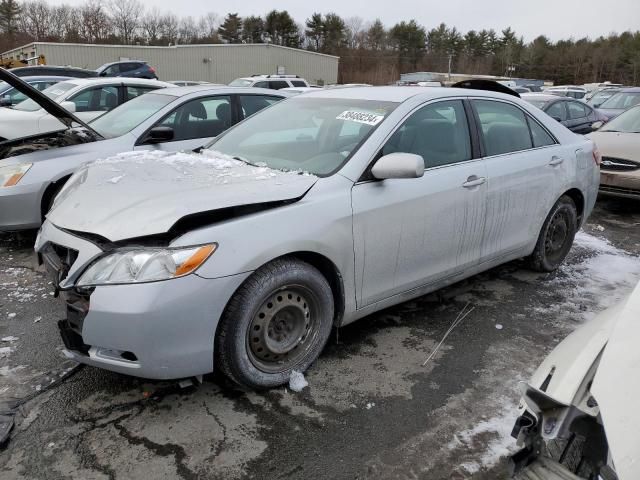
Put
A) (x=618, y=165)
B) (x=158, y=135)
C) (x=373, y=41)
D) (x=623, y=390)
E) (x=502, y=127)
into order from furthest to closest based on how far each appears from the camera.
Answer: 1. (x=373, y=41)
2. (x=618, y=165)
3. (x=158, y=135)
4. (x=502, y=127)
5. (x=623, y=390)

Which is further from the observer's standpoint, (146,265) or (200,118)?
(200,118)

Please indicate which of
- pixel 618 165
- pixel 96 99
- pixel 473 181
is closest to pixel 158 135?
pixel 473 181

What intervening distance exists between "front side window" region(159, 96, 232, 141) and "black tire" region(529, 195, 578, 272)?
360 centimetres

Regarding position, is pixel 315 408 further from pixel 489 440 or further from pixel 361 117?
pixel 361 117

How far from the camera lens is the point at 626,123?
7945 mm

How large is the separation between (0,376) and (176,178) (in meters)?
1.51

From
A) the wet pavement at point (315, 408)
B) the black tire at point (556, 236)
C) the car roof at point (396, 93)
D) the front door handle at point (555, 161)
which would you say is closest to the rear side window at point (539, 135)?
the front door handle at point (555, 161)

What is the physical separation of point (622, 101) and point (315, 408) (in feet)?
53.1

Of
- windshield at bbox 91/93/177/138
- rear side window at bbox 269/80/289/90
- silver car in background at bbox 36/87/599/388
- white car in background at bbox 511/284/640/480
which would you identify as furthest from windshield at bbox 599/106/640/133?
rear side window at bbox 269/80/289/90

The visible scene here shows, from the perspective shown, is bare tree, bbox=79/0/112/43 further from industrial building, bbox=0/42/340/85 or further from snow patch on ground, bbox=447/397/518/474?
snow patch on ground, bbox=447/397/518/474

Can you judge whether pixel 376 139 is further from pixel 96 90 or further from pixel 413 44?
pixel 413 44

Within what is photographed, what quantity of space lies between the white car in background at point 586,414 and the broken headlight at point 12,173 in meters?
4.65

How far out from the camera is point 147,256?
238 cm

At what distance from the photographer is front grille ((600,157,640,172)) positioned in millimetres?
6984
